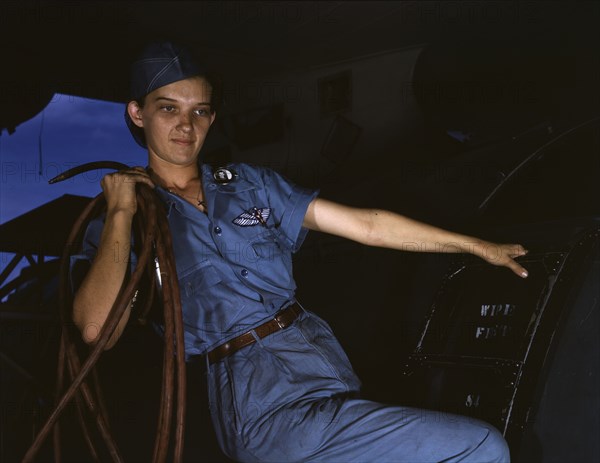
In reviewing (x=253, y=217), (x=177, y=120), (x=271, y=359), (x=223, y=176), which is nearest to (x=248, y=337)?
(x=271, y=359)

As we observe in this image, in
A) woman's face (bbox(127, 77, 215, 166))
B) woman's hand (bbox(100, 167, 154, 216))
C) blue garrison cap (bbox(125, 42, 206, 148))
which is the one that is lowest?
woman's hand (bbox(100, 167, 154, 216))

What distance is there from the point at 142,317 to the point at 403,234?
2.29ft

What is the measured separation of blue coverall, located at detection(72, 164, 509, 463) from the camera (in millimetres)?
1148

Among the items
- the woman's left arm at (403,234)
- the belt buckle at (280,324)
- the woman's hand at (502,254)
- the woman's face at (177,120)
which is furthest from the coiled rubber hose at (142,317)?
the woman's hand at (502,254)

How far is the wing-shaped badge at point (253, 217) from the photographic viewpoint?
1.44m

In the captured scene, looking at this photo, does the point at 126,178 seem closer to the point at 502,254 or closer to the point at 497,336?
the point at 502,254

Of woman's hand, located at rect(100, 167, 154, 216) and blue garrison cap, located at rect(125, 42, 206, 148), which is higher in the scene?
blue garrison cap, located at rect(125, 42, 206, 148)

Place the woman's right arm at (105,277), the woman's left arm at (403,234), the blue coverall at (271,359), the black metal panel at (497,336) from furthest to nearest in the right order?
the black metal panel at (497,336)
the woman's left arm at (403,234)
the woman's right arm at (105,277)
the blue coverall at (271,359)

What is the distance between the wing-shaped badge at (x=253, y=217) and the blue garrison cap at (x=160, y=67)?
0.39 metres

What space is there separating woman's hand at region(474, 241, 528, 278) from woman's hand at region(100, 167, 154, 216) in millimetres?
831

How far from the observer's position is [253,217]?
1.46 meters

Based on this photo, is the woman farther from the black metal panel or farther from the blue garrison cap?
the black metal panel

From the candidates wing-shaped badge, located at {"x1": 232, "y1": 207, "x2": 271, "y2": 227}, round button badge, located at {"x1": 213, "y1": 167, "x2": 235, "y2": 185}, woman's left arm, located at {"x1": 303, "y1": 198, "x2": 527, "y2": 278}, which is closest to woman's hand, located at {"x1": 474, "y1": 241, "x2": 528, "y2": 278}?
woman's left arm, located at {"x1": 303, "y1": 198, "x2": 527, "y2": 278}

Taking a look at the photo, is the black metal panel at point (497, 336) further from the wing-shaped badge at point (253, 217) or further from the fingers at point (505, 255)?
the wing-shaped badge at point (253, 217)
